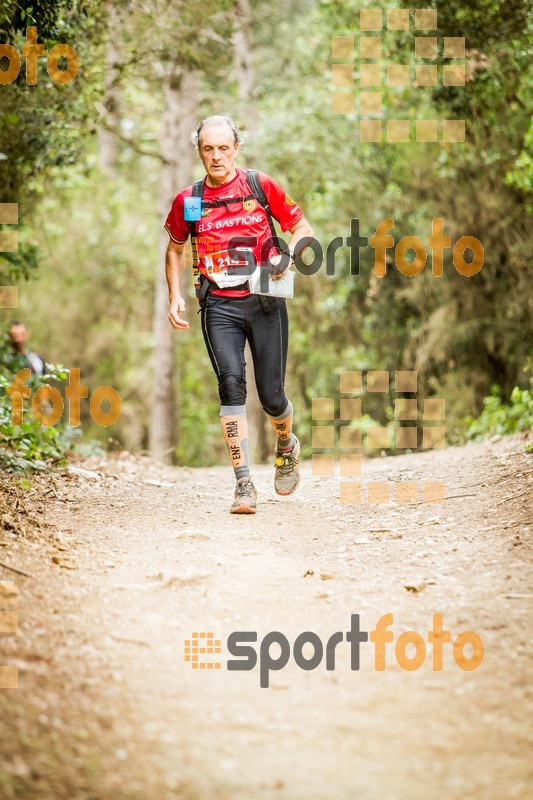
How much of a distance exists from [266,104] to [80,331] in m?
7.40

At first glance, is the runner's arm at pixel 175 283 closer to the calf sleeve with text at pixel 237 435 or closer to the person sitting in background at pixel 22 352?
the calf sleeve with text at pixel 237 435

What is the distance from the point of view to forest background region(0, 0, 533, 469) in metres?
9.02

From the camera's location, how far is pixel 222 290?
5.58 meters

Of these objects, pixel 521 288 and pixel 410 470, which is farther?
pixel 521 288

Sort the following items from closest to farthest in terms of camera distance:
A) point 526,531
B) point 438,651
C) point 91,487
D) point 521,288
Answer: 1. point 438,651
2. point 526,531
3. point 91,487
4. point 521,288

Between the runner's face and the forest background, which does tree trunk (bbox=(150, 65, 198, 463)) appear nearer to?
the forest background

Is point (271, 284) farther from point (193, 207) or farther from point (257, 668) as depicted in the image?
point (257, 668)

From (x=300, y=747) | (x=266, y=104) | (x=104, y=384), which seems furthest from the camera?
(x=104, y=384)

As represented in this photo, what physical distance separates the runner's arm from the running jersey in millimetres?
192

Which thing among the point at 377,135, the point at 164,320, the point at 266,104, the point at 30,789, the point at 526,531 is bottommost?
the point at 30,789

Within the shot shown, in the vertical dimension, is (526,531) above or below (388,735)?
above

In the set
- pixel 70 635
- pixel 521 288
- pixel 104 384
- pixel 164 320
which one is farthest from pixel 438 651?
pixel 104 384

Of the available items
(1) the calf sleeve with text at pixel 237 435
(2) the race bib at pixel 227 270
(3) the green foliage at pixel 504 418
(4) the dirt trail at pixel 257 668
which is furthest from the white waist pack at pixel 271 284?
(3) the green foliage at pixel 504 418

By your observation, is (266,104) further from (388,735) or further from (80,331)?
(388,735)
